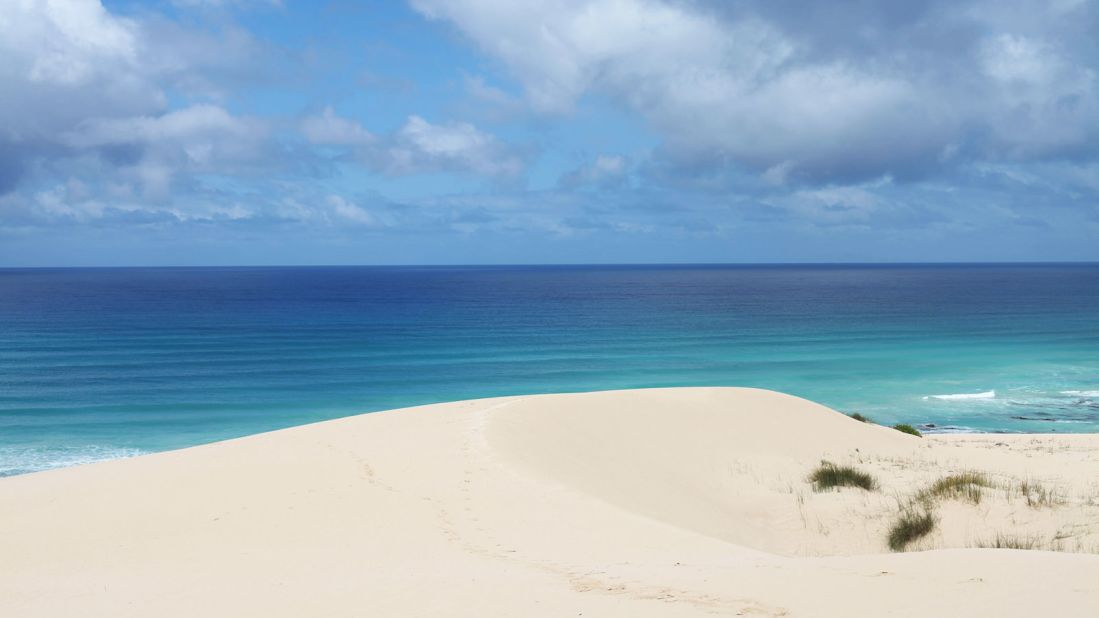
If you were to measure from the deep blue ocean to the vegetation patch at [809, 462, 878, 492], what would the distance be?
612 inches

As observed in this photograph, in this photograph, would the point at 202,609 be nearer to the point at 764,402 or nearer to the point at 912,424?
the point at 764,402

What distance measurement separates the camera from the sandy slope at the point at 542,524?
20.7ft

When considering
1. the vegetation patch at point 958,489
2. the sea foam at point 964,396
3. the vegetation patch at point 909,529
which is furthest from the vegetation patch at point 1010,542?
the sea foam at point 964,396

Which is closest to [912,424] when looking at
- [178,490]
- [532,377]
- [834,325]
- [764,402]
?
[764,402]

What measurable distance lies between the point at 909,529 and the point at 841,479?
3367mm

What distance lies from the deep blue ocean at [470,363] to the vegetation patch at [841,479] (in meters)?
15.6

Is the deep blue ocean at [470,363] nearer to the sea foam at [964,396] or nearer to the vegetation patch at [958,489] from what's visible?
the sea foam at [964,396]

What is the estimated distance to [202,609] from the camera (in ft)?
21.9

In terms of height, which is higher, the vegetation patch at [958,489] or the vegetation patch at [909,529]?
the vegetation patch at [958,489]

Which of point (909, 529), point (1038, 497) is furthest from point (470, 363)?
point (909, 529)

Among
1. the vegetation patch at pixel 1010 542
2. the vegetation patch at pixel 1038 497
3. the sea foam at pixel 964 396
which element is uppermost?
the vegetation patch at pixel 1038 497

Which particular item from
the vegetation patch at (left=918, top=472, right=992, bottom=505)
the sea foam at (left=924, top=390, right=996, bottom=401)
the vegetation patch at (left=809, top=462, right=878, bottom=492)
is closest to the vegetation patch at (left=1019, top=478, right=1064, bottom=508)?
the vegetation patch at (left=918, top=472, right=992, bottom=505)

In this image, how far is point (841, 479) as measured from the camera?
1410 cm

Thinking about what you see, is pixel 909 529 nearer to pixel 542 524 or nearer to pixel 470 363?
pixel 542 524
